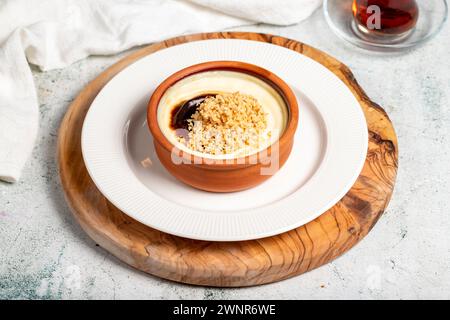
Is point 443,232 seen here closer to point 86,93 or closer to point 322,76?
point 322,76

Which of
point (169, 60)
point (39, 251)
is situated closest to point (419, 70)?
point (169, 60)

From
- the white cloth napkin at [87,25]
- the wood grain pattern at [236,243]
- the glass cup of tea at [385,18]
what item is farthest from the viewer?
the glass cup of tea at [385,18]

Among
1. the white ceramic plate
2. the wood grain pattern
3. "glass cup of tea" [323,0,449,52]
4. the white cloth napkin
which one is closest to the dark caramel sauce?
the white ceramic plate

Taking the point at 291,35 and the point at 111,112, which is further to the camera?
the point at 291,35

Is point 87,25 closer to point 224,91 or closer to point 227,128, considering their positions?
point 224,91

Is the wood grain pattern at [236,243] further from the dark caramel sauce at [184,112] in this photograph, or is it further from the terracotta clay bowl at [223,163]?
the dark caramel sauce at [184,112]

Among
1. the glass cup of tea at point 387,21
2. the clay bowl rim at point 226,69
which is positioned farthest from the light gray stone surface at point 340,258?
the clay bowl rim at point 226,69
